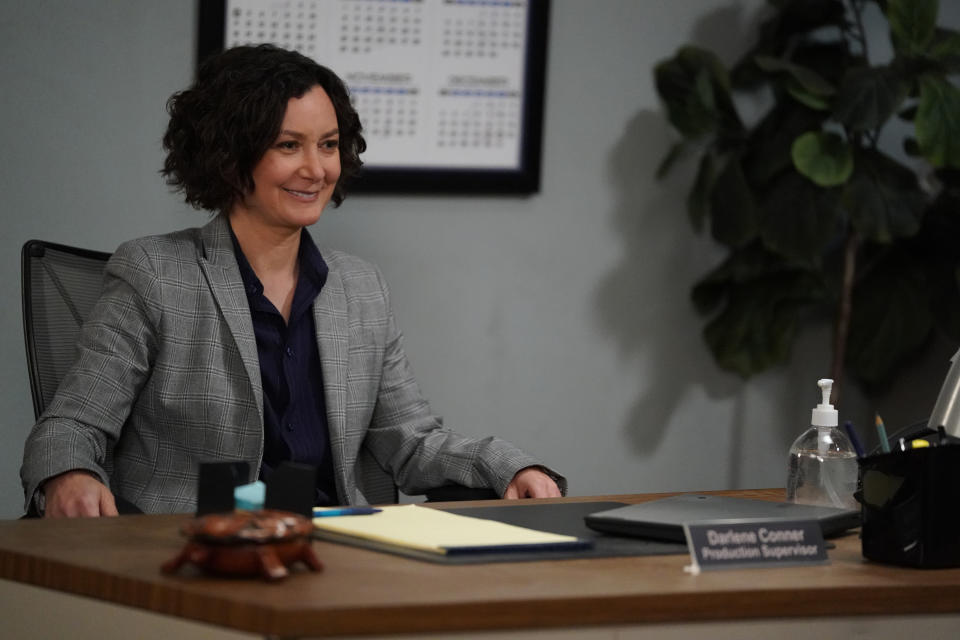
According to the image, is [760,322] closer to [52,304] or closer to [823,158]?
[823,158]

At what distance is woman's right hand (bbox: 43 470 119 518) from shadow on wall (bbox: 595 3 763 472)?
1.86 meters

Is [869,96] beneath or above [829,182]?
above

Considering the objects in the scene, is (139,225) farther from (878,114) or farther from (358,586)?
(358,586)

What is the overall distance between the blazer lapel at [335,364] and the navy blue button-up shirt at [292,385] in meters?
0.02

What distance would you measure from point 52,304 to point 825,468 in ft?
4.53

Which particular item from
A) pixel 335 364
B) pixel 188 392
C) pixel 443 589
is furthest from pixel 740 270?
pixel 443 589

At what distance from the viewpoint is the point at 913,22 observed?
2.99 m

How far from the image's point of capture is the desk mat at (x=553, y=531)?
51.4 inches

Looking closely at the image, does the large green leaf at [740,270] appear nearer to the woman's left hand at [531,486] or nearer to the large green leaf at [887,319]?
the large green leaf at [887,319]

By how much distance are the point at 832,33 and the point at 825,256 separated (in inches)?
24.7

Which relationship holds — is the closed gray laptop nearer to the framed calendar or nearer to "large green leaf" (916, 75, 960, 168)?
"large green leaf" (916, 75, 960, 168)

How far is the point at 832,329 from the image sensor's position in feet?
11.8

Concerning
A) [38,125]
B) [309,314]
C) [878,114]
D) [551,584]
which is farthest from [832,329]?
[551,584]

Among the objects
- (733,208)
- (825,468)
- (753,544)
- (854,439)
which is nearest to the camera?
(753,544)
